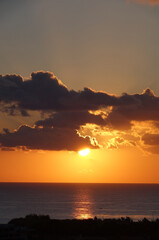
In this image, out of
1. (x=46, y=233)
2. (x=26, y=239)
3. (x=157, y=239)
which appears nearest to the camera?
(x=26, y=239)

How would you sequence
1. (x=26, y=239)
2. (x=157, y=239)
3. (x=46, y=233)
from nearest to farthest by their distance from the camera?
1. (x=26, y=239)
2. (x=157, y=239)
3. (x=46, y=233)

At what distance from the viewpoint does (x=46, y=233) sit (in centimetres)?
6238

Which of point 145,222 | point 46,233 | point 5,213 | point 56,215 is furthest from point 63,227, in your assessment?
point 5,213

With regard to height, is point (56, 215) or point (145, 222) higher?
point (56, 215)

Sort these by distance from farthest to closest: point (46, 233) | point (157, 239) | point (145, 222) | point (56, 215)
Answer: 1. point (56, 215)
2. point (145, 222)
3. point (46, 233)
4. point (157, 239)

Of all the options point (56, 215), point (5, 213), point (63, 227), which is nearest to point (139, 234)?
point (63, 227)

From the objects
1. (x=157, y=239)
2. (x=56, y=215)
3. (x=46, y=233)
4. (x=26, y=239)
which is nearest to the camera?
(x=26, y=239)

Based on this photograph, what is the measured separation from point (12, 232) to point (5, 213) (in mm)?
123075

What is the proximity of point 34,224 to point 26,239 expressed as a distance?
36.2 ft

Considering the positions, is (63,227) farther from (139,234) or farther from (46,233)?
(139,234)

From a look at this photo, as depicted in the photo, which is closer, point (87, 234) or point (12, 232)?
point (12, 232)

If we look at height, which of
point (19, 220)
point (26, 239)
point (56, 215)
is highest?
point (56, 215)

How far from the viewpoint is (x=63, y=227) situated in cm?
6391

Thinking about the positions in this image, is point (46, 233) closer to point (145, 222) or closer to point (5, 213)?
point (145, 222)
